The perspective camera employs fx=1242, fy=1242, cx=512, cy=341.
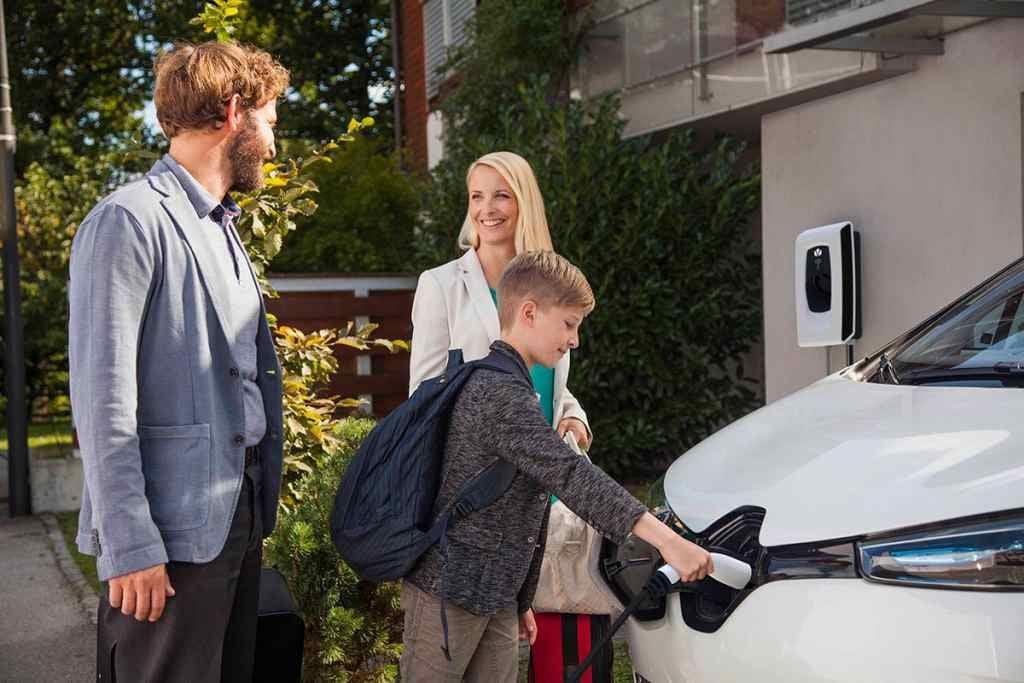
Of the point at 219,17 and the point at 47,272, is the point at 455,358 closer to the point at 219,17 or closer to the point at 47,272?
the point at 219,17

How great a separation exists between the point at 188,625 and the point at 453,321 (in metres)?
1.37

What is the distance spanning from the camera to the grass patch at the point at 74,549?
715 cm

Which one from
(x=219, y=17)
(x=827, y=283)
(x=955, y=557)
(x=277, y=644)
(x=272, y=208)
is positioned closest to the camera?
(x=955, y=557)

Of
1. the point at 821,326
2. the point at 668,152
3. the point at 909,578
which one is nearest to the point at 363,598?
the point at 909,578

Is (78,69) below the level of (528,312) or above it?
above

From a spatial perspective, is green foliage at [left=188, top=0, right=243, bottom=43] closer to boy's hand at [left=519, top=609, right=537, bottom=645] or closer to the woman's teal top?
the woman's teal top

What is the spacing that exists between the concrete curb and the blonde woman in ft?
10.8

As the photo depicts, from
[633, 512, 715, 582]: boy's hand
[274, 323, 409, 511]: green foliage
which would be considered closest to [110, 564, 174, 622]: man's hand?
[633, 512, 715, 582]: boy's hand

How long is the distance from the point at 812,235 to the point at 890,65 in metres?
1.14

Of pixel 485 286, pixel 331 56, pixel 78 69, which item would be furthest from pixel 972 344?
pixel 78 69

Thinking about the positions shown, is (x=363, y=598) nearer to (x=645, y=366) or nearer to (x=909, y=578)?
(x=909, y=578)

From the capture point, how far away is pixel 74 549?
7.96 m

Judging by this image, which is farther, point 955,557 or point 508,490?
point 508,490

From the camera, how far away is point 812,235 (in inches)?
305
